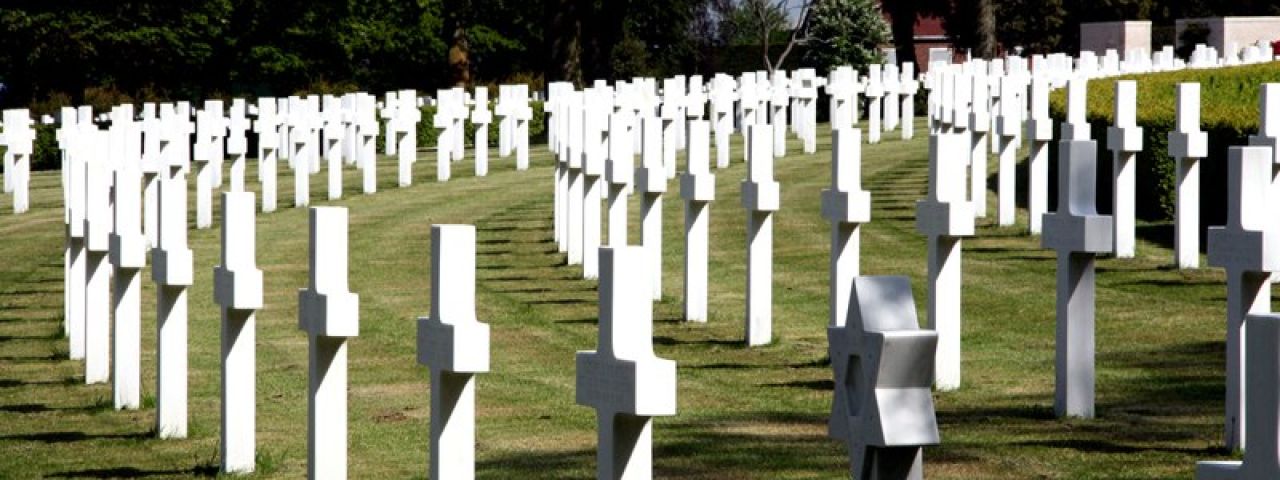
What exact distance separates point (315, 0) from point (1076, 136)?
45.5m

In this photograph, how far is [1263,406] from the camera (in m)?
3.91

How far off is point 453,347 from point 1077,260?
11.6ft

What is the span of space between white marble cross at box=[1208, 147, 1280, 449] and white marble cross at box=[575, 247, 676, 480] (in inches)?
120

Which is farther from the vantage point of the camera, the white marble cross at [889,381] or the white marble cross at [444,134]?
the white marble cross at [444,134]

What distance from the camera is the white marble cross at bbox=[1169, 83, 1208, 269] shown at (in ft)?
43.8

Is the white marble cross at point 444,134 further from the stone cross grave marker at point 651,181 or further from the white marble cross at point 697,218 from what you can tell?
the white marble cross at point 697,218

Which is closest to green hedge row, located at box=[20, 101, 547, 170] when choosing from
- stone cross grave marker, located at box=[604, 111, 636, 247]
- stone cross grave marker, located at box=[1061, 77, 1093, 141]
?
stone cross grave marker, located at box=[604, 111, 636, 247]

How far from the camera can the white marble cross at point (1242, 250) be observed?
7855mm

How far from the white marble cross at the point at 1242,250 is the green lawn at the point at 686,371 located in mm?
391

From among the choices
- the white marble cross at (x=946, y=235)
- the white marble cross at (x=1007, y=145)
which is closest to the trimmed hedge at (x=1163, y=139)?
the white marble cross at (x=1007, y=145)

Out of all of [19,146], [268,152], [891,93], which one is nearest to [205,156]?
[268,152]

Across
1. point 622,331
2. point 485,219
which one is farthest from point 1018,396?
point 485,219

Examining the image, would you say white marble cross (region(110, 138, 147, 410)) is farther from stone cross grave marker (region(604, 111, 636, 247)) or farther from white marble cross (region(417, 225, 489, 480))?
stone cross grave marker (region(604, 111, 636, 247))

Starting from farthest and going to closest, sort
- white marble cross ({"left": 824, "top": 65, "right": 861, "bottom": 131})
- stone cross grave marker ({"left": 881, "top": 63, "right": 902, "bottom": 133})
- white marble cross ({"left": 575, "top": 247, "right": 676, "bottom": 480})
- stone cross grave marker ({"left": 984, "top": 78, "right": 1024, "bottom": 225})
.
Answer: stone cross grave marker ({"left": 881, "top": 63, "right": 902, "bottom": 133}), white marble cross ({"left": 824, "top": 65, "right": 861, "bottom": 131}), stone cross grave marker ({"left": 984, "top": 78, "right": 1024, "bottom": 225}), white marble cross ({"left": 575, "top": 247, "right": 676, "bottom": 480})
